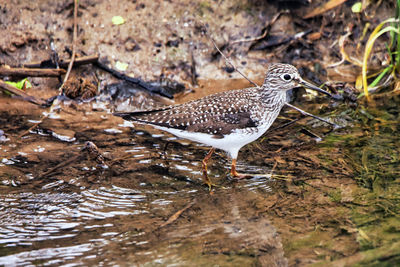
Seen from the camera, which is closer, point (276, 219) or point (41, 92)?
point (276, 219)

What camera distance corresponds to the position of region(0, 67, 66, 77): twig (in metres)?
8.27

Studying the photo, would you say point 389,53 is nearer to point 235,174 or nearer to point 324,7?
point 324,7

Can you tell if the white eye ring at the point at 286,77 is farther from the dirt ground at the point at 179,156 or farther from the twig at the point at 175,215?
the twig at the point at 175,215

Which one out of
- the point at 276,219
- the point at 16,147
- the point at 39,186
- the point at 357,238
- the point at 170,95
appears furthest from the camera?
the point at 170,95

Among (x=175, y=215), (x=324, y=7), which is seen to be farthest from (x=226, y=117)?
(x=324, y=7)

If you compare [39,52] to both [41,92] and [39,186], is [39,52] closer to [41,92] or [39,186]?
[41,92]

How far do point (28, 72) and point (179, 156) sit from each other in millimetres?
3034

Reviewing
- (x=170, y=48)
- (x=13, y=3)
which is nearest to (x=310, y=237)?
(x=170, y=48)

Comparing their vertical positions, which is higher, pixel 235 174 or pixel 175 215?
pixel 235 174

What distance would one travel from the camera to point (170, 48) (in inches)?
371

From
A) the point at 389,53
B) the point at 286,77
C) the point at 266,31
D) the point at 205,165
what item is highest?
the point at 266,31

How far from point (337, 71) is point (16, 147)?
19.8ft

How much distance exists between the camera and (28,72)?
328 inches

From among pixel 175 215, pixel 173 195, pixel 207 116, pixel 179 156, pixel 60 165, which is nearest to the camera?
pixel 175 215
